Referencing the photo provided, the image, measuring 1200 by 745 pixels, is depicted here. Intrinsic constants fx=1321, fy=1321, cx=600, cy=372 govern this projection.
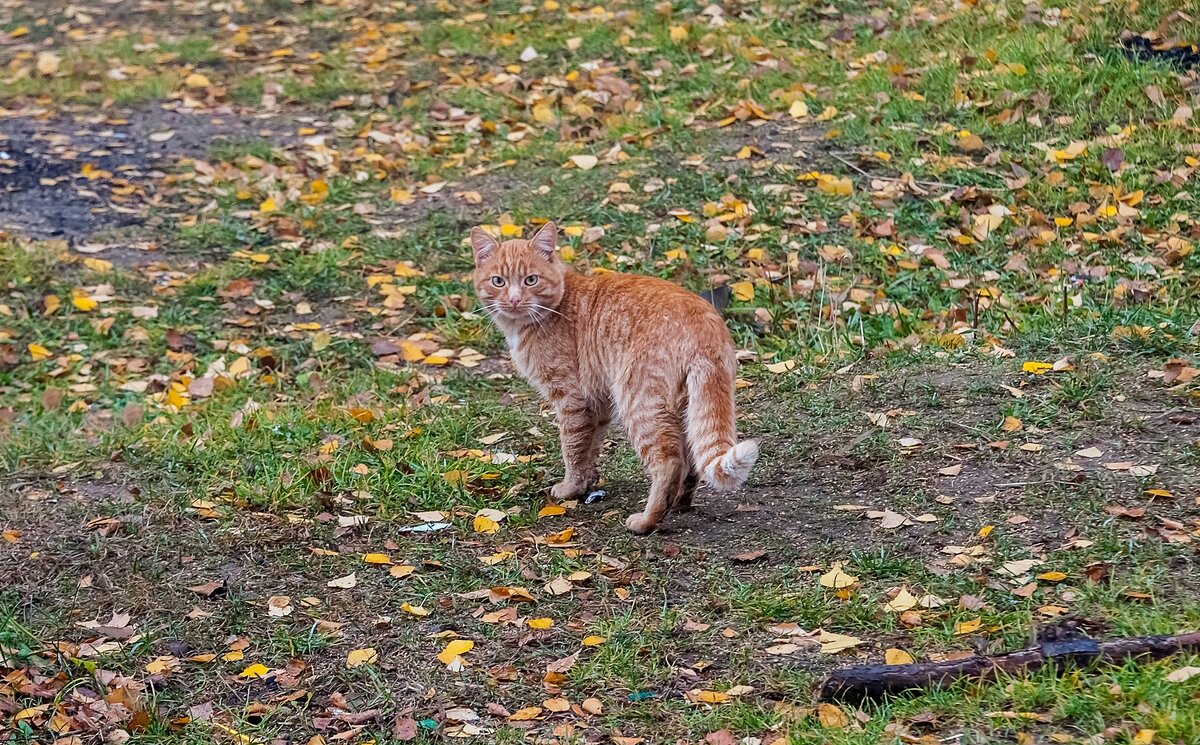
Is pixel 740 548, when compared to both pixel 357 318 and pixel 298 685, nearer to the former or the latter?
pixel 298 685

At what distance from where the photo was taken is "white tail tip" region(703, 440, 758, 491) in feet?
14.0

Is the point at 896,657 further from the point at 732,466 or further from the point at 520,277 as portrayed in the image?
the point at 520,277

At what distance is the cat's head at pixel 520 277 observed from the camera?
5.22 m

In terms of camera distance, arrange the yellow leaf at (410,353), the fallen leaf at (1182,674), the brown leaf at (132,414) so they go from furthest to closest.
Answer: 1. the yellow leaf at (410,353)
2. the brown leaf at (132,414)
3. the fallen leaf at (1182,674)

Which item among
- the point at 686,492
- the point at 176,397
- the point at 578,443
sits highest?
the point at 578,443

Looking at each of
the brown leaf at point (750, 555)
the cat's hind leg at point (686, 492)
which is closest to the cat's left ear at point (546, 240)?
the cat's hind leg at point (686, 492)

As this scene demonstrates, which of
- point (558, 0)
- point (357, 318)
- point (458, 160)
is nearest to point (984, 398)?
point (357, 318)

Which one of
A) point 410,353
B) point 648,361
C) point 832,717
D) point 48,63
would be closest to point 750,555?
point 648,361

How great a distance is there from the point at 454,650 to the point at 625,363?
1.26 meters

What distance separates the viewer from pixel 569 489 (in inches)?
207

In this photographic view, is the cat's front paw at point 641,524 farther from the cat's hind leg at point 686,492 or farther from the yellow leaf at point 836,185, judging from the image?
the yellow leaf at point 836,185

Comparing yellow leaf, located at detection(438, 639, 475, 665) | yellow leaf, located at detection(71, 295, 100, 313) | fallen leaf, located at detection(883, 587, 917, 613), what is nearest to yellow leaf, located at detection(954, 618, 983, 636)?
fallen leaf, located at detection(883, 587, 917, 613)

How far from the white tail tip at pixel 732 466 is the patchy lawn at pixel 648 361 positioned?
335 millimetres

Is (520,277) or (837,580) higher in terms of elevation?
(520,277)
